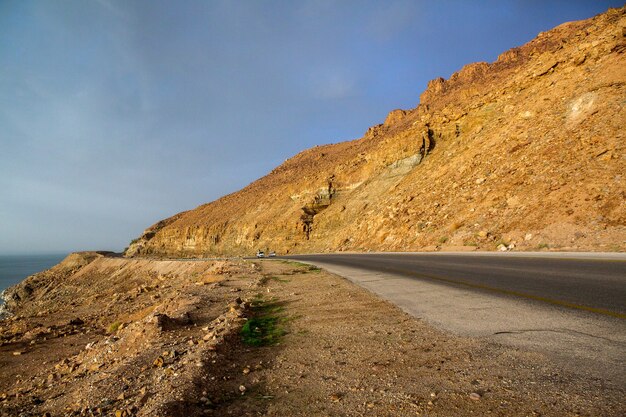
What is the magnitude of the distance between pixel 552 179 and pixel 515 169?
11.1 ft

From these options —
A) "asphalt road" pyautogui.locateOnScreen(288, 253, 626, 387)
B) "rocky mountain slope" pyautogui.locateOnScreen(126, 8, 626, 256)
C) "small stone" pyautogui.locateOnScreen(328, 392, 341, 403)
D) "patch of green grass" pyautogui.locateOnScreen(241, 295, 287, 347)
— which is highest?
"rocky mountain slope" pyautogui.locateOnScreen(126, 8, 626, 256)

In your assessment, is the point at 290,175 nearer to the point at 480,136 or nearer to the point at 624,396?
the point at 480,136

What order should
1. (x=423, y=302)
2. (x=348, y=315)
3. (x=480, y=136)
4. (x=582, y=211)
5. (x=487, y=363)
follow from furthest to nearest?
1. (x=480, y=136)
2. (x=582, y=211)
3. (x=423, y=302)
4. (x=348, y=315)
5. (x=487, y=363)

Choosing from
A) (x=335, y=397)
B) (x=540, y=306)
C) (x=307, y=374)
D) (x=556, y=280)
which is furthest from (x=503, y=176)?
(x=335, y=397)

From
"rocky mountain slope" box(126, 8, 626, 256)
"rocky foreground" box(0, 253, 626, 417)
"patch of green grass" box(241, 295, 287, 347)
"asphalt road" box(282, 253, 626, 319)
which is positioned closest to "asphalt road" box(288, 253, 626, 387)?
"asphalt road" box(282, 253, 626, 319)

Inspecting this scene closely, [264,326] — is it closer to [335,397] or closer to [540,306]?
[335,397]

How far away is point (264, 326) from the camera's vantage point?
6.55 metres

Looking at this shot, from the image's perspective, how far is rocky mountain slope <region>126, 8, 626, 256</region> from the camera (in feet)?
61.0

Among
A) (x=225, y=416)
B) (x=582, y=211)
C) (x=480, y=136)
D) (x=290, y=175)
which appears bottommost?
(x=225, y=416)

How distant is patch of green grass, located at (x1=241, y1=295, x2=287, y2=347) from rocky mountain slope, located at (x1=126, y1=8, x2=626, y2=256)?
1522 centimetres

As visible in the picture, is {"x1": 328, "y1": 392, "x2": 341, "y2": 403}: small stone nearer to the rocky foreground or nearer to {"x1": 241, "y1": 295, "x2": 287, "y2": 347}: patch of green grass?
the rocky foreground

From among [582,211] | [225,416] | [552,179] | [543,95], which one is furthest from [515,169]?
[225,416]

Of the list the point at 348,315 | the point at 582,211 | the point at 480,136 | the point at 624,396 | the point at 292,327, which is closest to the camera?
the point at 624,396

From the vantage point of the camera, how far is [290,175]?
75.8 meters
